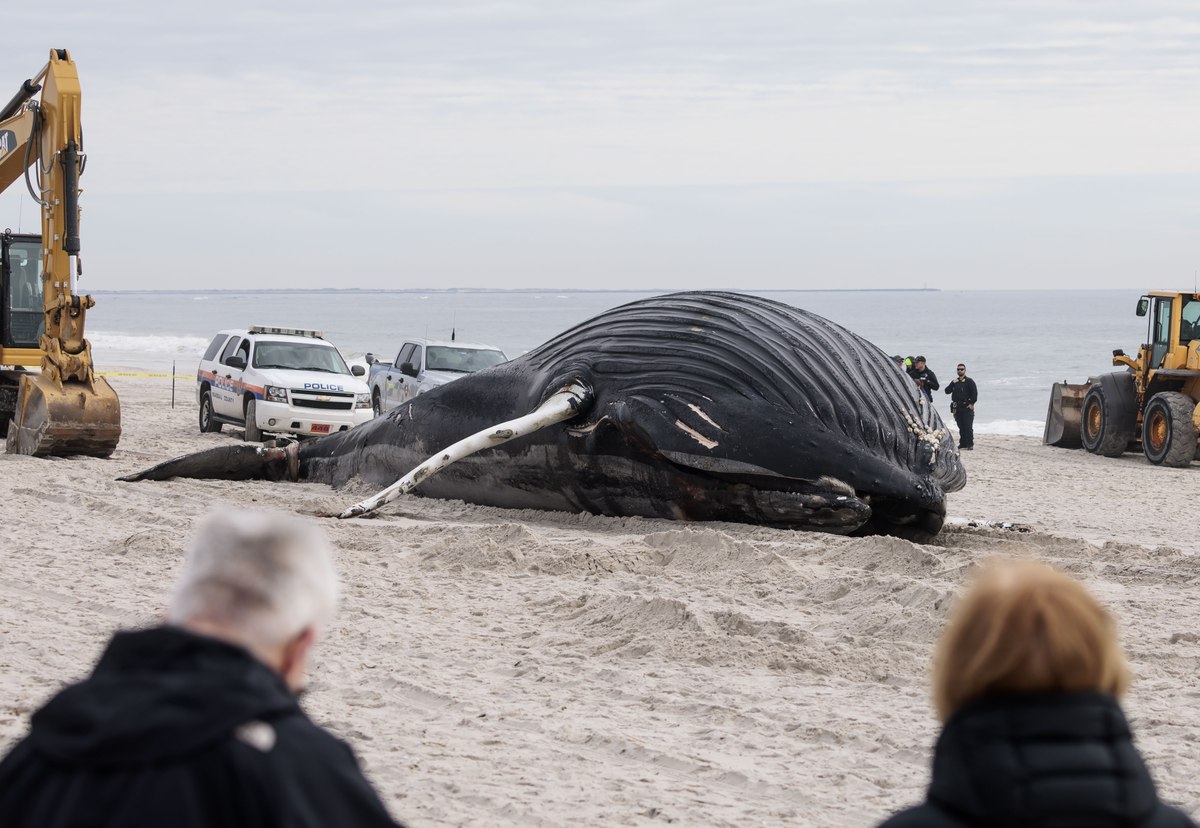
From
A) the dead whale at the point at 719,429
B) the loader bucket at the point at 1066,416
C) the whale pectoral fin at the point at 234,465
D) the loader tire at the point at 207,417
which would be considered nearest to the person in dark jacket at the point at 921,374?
the loader bucket at the point at 1066,416

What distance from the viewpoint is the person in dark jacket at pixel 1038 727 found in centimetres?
199

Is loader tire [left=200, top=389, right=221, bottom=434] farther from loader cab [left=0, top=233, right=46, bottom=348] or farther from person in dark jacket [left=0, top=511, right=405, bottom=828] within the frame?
person in dark jacket [left=0, top=511, right=405, bottom=828]

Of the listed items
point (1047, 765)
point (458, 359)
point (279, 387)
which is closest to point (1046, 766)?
point (1047, 765)

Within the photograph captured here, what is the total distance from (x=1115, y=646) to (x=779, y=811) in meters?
2.83

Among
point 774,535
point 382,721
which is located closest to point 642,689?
point 382,721

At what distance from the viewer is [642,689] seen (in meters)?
6.23

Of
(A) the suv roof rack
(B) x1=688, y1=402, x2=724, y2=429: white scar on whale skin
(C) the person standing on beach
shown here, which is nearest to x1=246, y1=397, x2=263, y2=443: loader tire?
(A) the suv roof rack

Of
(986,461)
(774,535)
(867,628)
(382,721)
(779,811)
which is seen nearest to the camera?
(779,811)

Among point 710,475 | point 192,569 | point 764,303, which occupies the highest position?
point 764,303

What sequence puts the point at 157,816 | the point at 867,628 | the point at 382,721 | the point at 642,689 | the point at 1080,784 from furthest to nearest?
the point at 867,628, the point at 642,689, the point at 382,721, the point at 1080,784, the point at 157,816

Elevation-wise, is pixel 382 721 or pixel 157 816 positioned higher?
pixel 157 816

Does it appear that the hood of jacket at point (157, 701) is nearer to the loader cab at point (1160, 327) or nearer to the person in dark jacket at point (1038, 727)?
the person in dark jacket at point (1038, 727)

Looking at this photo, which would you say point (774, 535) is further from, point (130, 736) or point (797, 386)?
point (130, 736)

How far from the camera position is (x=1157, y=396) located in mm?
20641
